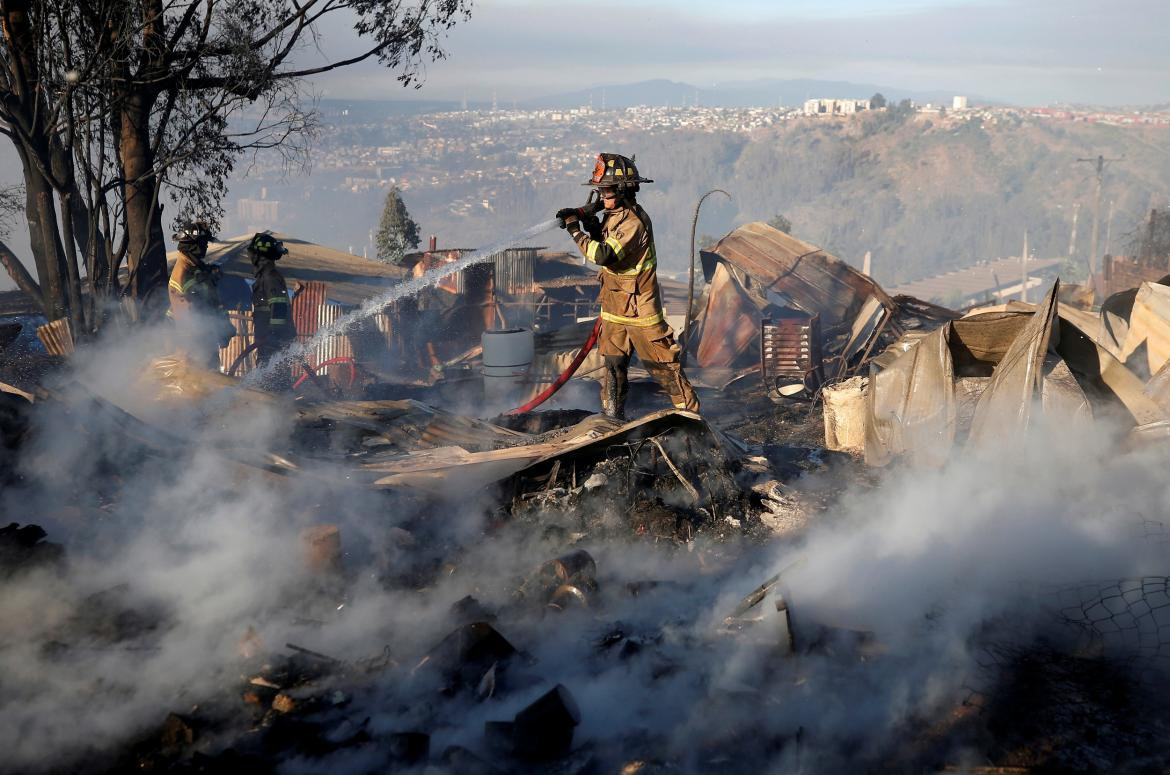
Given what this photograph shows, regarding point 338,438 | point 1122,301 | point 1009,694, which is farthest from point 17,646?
point 1122,301

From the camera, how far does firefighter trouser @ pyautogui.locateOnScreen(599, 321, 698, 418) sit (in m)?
6.30

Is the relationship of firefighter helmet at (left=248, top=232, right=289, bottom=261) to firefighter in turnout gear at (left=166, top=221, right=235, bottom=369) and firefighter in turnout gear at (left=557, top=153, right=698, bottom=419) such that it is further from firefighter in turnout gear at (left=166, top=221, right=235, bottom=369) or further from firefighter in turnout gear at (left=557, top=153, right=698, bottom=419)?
firefighter in turnout gear at (left=557, top=153, right=698, bottom=419)

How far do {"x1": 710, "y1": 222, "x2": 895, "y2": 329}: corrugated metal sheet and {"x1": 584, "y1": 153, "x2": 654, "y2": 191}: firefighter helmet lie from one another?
287 inches

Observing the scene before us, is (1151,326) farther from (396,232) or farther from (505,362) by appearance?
(396,232)

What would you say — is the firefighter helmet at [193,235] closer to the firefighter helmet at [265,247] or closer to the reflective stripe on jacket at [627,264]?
the firefighter helmet at [265,247]

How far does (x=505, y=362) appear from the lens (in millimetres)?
8281

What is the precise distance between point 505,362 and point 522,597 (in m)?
4.22

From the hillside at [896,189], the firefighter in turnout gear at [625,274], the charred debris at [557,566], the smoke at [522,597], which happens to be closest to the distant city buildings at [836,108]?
the hillside at [896,189]

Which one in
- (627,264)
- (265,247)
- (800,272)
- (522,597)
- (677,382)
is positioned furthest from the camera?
(800,272)

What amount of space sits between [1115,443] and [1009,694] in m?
2.38

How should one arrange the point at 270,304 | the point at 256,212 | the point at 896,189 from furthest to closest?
1. the point at 256,212
2. the point at 896,189
3. the point at 270,304

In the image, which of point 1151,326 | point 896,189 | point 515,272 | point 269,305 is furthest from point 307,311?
point 896,189

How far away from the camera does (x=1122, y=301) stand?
728cm

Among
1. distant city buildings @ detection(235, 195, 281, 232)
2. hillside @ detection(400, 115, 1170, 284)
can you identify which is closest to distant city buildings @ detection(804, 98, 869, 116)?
hillside @ detection(400, 115, 1170, 284)
